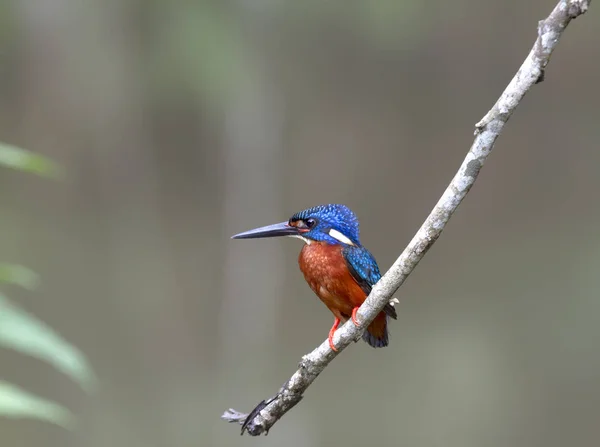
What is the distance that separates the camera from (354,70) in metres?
4.44

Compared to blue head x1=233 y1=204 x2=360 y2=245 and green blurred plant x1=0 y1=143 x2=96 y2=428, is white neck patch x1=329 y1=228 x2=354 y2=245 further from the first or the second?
→ green blurred plant x1=0 y1=143 x2=96 y2=428

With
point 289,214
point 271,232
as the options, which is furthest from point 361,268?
point 289,214

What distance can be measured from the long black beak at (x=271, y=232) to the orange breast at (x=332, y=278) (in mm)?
51

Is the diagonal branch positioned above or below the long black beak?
below

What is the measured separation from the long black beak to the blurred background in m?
2.51

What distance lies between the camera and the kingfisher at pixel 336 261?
1.54 metres

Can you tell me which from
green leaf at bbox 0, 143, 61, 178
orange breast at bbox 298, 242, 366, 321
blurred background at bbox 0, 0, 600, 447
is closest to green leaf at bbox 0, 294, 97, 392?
green leaf at bbox 0, 143, 61, 178

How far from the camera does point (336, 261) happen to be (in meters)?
1.55

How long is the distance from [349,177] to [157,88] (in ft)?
3.82

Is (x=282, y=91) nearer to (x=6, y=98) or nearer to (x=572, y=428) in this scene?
(x=6, y=98)

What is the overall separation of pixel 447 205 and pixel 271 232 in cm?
58

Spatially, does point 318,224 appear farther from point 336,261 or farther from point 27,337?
point 27,337

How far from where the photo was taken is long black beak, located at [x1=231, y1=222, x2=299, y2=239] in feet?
4.95

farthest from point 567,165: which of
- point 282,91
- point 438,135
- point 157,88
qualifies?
point 157,88
